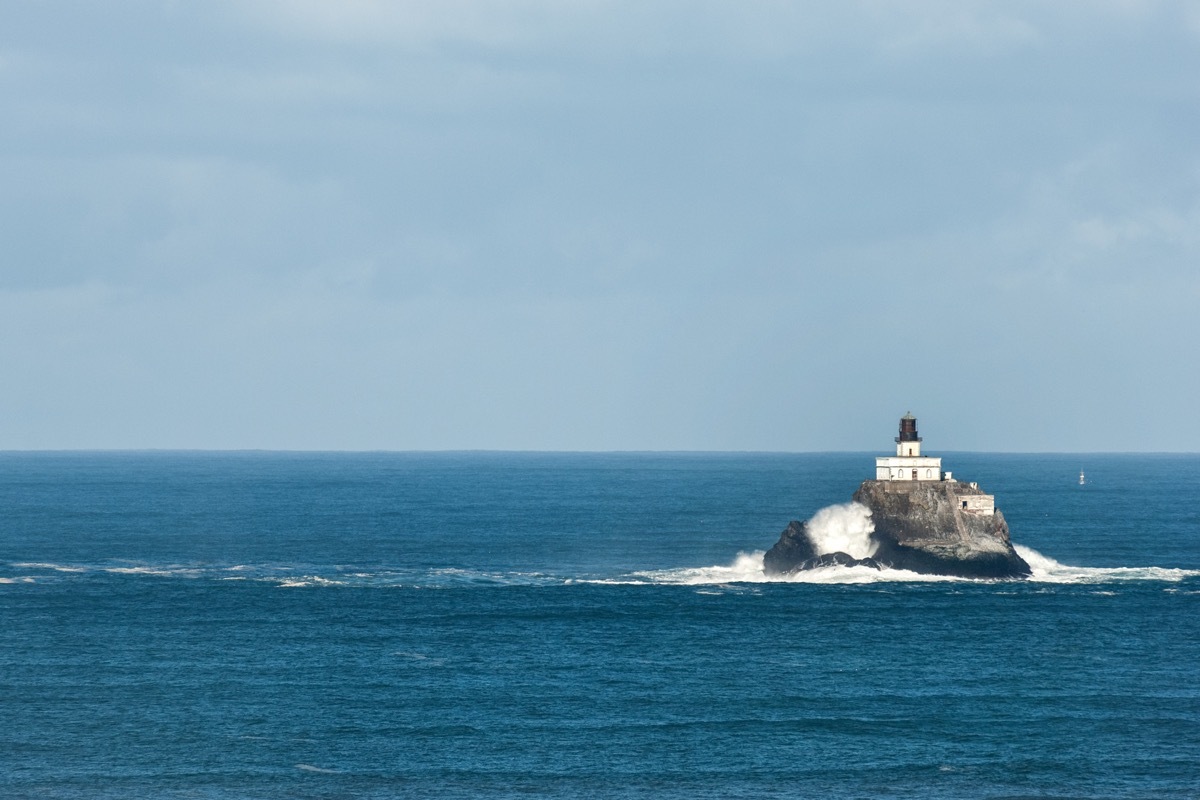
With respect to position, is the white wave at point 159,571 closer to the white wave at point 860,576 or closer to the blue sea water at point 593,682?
the blue sea water at point 593,682

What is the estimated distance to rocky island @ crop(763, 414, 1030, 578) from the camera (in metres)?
134

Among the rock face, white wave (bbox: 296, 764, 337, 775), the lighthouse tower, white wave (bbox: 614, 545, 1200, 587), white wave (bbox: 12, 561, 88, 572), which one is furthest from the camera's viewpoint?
white wave (bbox: 12, 561, 88, 572)

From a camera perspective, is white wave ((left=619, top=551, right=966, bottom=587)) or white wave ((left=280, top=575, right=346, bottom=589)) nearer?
white wave ((left=280, top=575, right=346, bottom=589))

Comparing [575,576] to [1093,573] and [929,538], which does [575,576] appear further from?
[1093,573]

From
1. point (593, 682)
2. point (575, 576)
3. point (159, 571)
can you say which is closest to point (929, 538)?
point (575, 576)

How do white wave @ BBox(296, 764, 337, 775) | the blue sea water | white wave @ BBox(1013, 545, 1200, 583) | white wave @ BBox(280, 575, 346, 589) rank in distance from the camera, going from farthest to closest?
1. white wave @ BBox(1013, 545, 1200, 583)
2. white wave @ BBox(280, 575, 346, 589)
3. white wave @ BBox(296, 764, 337, 775)
4. the blue sea water

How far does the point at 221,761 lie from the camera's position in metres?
75.1

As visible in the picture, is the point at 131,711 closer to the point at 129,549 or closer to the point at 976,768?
the point at 976,768

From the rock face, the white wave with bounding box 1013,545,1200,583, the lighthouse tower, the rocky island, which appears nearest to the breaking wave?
the white wave with bounding box 1013,545,1200,583

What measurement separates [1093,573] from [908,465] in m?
18.8

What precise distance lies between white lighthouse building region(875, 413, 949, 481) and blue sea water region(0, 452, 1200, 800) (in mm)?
9437

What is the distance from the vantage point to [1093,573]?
13962 centimetres

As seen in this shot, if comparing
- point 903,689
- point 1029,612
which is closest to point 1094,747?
point 903,689

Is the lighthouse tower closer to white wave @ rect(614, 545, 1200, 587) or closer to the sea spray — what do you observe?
the sea spray
